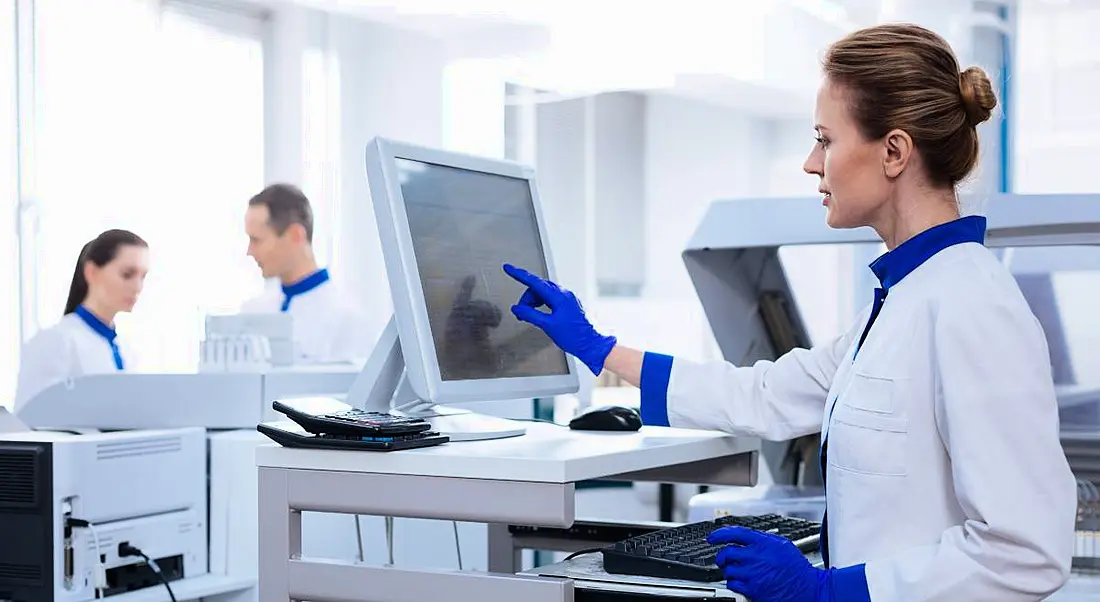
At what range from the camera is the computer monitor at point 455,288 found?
4.68 feet

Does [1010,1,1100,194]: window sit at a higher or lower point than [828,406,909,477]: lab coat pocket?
higher

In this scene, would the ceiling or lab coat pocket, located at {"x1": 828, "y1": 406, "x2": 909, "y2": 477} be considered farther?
the ceiling

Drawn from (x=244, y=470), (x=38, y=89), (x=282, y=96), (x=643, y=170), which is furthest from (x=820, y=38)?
(x=244, y=470)

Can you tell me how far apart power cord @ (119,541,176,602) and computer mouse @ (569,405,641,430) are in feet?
2.63

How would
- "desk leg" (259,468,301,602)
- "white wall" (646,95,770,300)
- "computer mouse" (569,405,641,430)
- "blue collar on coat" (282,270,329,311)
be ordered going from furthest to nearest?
1. "white wall" (646,95,770,300)
2. "blue collar on coat" (282,270,329,311)
3. "computer mouse" (569,405,641,430)
4. "desk leg" (259,468,301,602)

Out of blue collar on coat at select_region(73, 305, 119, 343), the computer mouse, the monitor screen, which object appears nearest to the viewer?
the monitor screen

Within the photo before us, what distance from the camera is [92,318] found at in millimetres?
3920

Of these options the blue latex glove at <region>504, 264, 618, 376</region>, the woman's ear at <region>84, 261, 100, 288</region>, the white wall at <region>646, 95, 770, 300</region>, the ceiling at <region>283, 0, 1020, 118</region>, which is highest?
the ceiling at <region>283, 0, 1020, 118</region>

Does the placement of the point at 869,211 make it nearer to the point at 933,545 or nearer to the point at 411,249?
the point at 933,545

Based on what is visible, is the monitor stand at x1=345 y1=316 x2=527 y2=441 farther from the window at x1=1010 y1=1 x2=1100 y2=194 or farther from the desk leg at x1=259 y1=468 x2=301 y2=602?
the window at x1=1010 y1=1 x2=1100 y2=194

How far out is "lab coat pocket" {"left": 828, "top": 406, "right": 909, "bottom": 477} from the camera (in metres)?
1.22

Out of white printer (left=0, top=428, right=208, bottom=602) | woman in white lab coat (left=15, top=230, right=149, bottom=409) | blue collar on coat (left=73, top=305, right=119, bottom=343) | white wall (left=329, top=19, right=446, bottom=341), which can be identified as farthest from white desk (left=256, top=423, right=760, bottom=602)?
white wall (left=329, top=19, right=446, bottom=341)

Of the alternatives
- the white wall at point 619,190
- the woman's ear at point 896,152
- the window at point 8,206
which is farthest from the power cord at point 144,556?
the white wall at point 619,190

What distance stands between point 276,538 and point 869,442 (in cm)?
65
